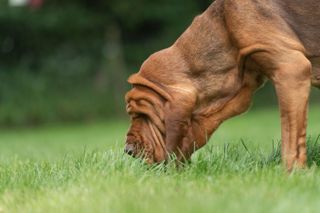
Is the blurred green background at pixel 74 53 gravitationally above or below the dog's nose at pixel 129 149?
below

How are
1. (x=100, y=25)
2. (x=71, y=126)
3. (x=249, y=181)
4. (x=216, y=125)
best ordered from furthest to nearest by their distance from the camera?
(x=100, y=25)
(x=71, y=126)
(x=216, y=125)
(x=249, y=181)

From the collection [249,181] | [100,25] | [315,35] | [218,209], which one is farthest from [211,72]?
[100,25]

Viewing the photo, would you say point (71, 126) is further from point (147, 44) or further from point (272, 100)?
point (272, 100)

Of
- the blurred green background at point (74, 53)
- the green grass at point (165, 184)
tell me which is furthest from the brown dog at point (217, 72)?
the blurred green background at point (74, 53)

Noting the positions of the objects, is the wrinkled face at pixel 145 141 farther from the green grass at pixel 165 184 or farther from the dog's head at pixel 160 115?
the green grass at pixel 165 184

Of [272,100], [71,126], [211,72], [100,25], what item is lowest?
[272,100]

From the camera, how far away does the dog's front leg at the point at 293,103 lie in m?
4.94

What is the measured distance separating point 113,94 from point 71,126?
1843mm

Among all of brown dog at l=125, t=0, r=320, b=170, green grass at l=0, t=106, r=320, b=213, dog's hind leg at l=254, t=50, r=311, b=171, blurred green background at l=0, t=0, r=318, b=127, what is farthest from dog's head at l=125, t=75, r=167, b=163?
blurred green background at l=0, t=0, r=318, b=127

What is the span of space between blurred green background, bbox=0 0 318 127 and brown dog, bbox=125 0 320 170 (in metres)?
14.5

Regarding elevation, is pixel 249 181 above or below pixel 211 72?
below

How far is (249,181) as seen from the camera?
4.54m

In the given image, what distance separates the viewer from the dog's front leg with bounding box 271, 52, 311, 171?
494 centimetres

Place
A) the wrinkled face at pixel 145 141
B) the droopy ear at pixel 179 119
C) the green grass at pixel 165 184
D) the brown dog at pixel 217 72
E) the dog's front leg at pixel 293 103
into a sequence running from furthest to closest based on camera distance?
1. the wrinkled face at pixel 145 141
2. the droopy ear at pixel 179 119
3. the brown dog at pixel 217 72
4. the dog's front leg at pixel 293 103
5. the green grass at pixel 165 184
